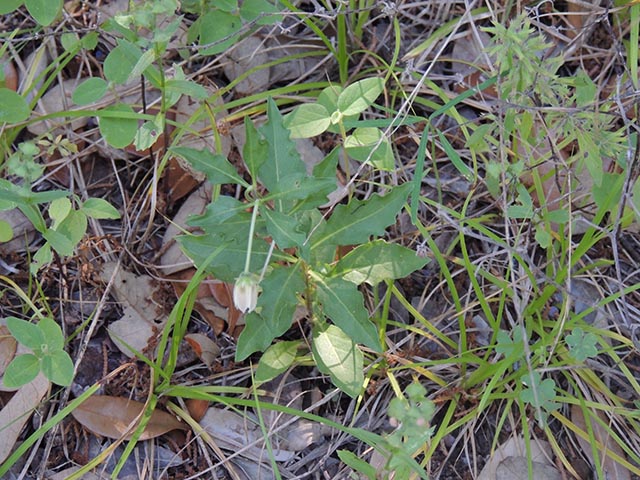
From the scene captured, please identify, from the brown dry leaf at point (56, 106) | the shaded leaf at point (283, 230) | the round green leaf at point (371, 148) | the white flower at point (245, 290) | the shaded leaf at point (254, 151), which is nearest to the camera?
the white flower at point (245, 290)

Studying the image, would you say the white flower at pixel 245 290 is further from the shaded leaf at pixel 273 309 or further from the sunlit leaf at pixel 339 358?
the sunlit leaf at pixel 339 358

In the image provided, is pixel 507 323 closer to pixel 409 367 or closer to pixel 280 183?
pixel 409 367

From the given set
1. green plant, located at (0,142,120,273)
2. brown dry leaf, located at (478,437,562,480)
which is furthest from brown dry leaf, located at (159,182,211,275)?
brown dry leaf, located at (478,437,562,480)

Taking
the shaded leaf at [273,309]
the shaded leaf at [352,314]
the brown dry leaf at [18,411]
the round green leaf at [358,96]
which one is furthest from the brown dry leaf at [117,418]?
the round green leaf at [358,96]

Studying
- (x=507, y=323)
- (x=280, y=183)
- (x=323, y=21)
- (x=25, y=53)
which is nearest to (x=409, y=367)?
(x=507, y=323)

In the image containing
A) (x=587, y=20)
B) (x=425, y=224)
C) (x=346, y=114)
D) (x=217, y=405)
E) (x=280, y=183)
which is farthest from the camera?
(x=587, y=20)

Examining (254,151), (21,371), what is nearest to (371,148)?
(254,151)

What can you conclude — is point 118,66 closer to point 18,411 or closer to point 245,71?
point 245,71
